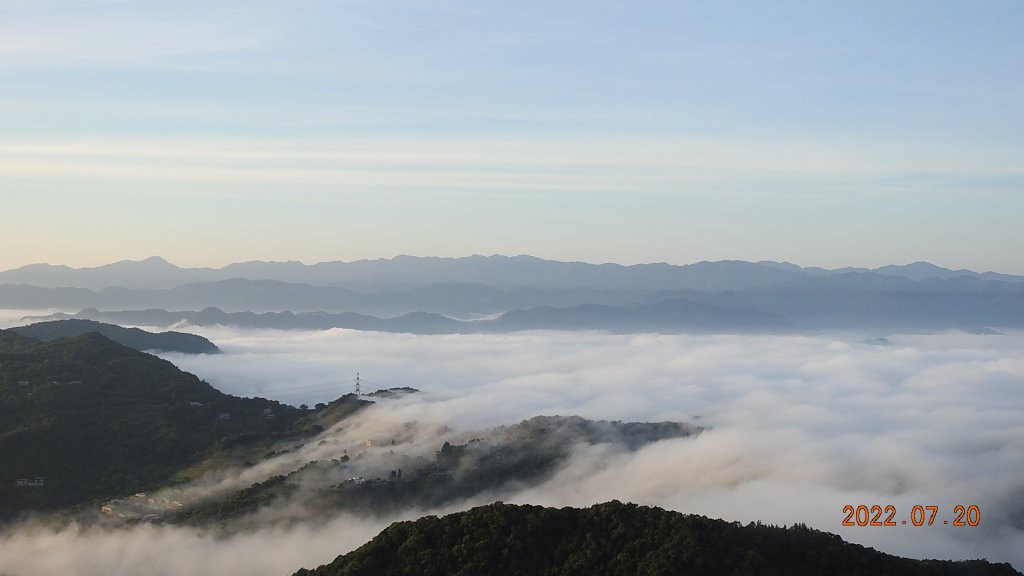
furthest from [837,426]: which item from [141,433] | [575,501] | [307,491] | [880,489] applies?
[141,433]

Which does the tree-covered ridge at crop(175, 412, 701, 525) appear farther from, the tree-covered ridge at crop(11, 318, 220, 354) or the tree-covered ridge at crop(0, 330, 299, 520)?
the tree-covered ridge at crop(11, 318, 220, 354)

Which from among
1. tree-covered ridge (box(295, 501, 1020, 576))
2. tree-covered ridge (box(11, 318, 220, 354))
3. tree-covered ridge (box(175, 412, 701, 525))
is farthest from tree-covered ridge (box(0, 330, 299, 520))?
tree-covered ridge (box(295, 501, 1020, 576))

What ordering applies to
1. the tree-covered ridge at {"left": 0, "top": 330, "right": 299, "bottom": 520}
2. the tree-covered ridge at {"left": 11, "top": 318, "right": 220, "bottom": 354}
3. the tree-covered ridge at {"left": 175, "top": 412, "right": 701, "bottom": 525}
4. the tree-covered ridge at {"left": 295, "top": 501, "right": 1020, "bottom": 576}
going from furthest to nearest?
the tree-covered ridge at {"left": 11, "top": 318, "right": 220, "bottom": 354} < the tree-covered ridge at {"left": 0, "top": 330, "right": 299, "bottom": 520} < the tree-covered ridge at {"left": 175, "top": 412, "right": 701, "bottom": 525} < the tree-covered ridge at {"left": 295, "top": 501, "right": 1020, "bottom": 576}

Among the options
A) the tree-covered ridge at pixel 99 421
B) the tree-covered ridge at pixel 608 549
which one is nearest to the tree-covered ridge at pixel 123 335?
the tree-covered ridge at pixel 99 421

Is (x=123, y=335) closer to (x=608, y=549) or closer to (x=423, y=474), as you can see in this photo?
(x=423, y=474)

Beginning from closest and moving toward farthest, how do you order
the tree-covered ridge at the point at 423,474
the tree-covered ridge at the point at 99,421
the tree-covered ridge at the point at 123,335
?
1. the tree-covered ridge at the point at 423,474
2. the tree-covered ridge at the point at 99,421
3. the tree-covered ridge at the point at 123,335

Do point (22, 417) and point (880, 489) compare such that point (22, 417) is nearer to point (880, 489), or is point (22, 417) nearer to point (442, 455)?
point (442, 455)

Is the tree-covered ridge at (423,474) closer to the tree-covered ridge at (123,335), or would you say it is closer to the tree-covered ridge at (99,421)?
the tree-covered ridge at (99,421)
